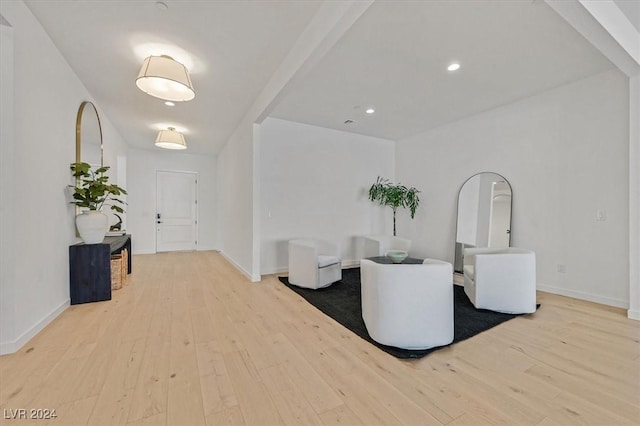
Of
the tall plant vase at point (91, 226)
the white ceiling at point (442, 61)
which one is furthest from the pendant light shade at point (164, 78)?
the tall plant vase at point (91, 226)

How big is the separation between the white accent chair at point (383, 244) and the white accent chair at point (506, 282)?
152cm

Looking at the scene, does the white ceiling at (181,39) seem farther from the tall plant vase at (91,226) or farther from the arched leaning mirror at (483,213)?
the arched leaning mirror at (483,213)

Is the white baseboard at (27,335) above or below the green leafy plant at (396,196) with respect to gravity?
below

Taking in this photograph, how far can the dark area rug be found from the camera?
235 centimetres

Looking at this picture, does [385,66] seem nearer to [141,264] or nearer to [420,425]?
[420,425]

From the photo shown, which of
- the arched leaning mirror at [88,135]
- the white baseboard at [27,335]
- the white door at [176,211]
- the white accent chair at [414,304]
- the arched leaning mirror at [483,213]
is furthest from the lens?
the white door at [176,211]

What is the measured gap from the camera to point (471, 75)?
3.31 meters

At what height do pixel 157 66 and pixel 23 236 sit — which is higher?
pixel 157 66

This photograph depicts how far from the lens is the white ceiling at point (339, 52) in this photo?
7.43ft

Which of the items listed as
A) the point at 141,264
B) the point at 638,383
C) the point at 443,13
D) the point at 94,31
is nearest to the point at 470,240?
the point at 638,383

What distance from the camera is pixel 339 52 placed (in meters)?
2.83

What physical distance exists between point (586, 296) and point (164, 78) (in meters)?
5.48

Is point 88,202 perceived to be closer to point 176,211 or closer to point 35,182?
point 35,182

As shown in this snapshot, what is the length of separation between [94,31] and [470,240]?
221 inches
